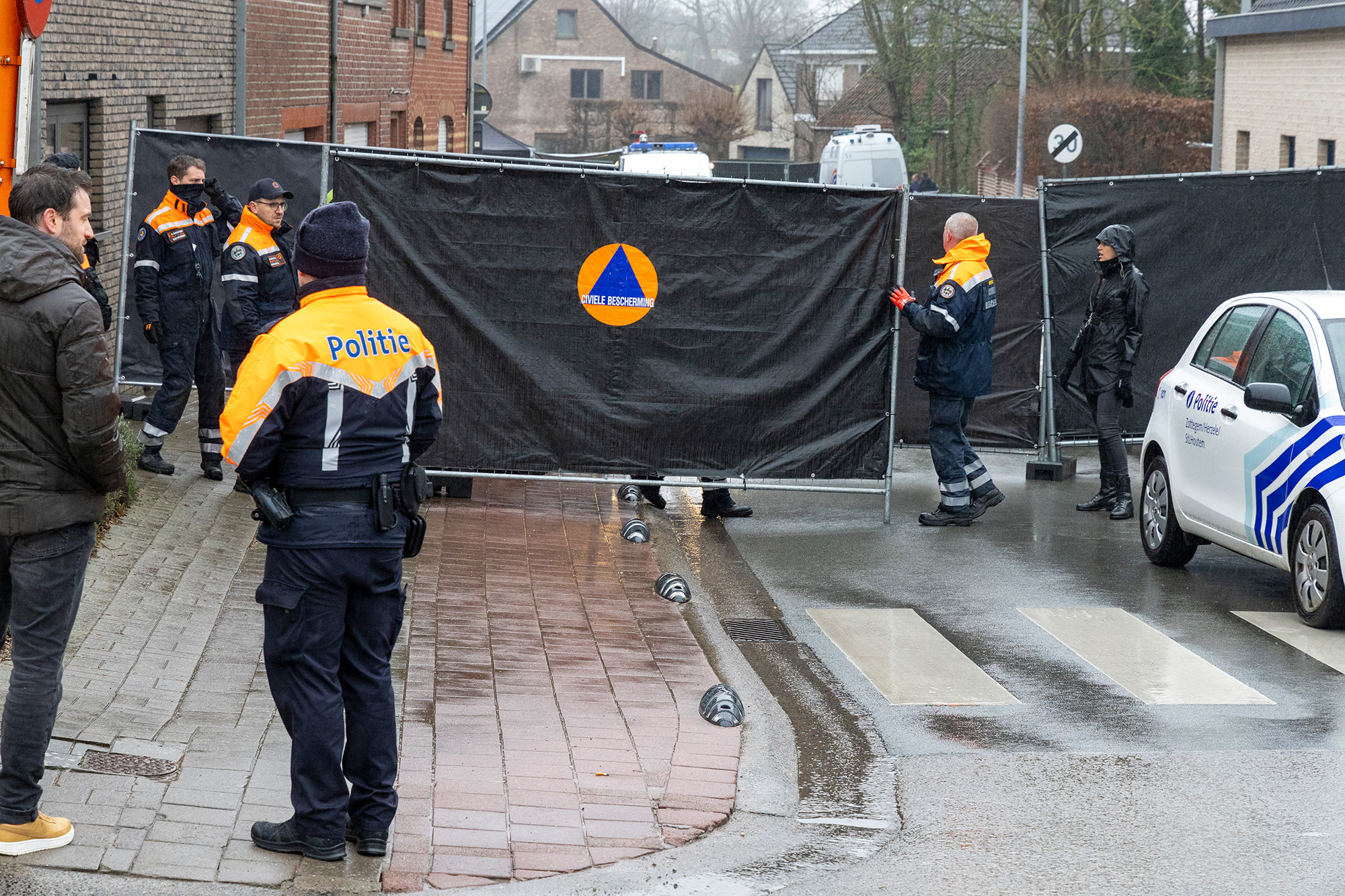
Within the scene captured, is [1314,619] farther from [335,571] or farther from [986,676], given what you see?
[335,571]

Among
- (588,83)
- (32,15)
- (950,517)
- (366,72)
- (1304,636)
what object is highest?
(588,83)

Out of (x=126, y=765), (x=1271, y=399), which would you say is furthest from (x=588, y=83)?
(x=126, y=765)

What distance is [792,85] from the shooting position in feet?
283

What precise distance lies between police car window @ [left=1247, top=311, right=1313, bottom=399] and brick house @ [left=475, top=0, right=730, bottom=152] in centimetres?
8050

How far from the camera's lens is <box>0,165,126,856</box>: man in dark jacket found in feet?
14.1

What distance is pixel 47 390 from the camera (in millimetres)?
4340

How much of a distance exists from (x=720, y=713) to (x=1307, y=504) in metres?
3.65

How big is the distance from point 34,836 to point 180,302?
586 centimetres

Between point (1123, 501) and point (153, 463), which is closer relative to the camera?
point (153, 463)

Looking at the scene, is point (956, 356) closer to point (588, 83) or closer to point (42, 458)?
A: point (42, 458)

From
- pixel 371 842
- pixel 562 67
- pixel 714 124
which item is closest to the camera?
pixel 371 842

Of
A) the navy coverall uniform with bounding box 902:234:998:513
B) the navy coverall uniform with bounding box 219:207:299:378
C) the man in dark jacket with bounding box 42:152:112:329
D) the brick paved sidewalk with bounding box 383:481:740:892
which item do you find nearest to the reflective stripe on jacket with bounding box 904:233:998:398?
the navy coverall uniform with bounding box 902:234:998:513

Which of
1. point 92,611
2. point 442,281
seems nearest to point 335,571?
point 92,611

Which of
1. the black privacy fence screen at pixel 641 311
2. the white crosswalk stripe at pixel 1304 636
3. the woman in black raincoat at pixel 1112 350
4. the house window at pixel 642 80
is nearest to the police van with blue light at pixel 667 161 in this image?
the woman in black raincoat at pixel 1112 350
